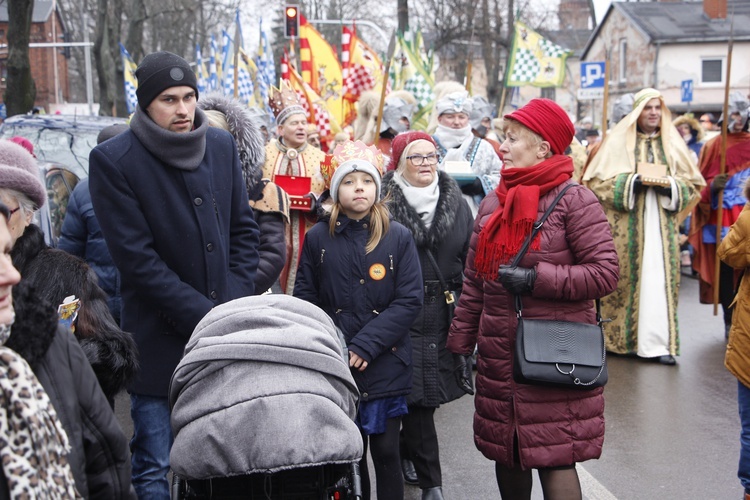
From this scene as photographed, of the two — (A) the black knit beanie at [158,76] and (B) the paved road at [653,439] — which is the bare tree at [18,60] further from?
(A) the black knit beanie at [158,76]

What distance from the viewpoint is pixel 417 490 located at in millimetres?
5609

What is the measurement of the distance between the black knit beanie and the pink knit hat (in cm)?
55

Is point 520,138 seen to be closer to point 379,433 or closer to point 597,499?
point 379,433

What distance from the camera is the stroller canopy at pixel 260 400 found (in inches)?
117

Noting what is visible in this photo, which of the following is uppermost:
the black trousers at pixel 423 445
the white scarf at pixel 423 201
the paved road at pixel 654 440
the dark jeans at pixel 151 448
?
the white scarf at pixel 423 201

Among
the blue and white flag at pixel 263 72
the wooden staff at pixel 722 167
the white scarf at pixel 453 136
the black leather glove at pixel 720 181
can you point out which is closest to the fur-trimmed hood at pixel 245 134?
the white scarf at pixel 453 136

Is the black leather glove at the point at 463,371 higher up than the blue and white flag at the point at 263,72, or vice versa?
the blue and white flag at the point at 263,72

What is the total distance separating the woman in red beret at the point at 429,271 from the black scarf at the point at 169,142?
5.00 ft

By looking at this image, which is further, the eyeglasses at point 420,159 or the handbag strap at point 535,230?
the eyeglasses at point 420,159

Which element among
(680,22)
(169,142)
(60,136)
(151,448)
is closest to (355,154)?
(169,142)

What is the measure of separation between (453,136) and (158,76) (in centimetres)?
434

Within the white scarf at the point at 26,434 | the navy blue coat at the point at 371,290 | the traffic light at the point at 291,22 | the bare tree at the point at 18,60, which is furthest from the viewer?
the traffic light at the point at 291,22

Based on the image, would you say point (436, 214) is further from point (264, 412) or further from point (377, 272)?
point (264, 412)

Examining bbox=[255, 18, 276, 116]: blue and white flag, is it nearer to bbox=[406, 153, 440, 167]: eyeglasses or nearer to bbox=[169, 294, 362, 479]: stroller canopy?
bbox=[406, 153, 440, 167]: eyeglasses
